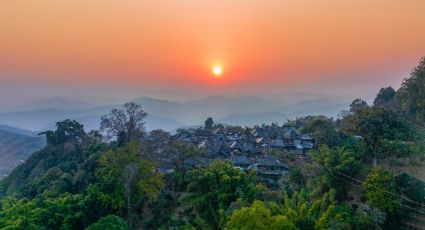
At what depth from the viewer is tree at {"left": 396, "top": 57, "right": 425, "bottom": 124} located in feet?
107

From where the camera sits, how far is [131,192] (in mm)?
24406

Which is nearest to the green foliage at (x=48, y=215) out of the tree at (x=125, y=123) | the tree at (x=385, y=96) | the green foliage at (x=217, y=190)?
the green foliage at (x=217, y=190)

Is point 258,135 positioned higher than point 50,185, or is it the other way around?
point 258,135

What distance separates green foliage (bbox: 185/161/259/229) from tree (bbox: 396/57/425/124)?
21.1 meters

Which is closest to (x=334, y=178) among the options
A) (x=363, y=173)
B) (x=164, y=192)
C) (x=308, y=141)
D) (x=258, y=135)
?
(x=363, y=173)

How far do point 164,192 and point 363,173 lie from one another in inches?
605

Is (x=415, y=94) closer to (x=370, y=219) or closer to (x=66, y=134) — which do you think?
(x=370, y=219)

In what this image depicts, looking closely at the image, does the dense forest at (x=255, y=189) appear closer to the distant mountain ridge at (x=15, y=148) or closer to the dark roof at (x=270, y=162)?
the dark roof at (x=270, y=162)

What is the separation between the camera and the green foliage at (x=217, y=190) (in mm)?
21130

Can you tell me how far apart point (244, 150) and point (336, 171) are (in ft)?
67.4

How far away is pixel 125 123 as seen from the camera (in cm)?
3588

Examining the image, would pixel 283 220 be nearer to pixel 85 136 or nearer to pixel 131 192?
pixel 131 192

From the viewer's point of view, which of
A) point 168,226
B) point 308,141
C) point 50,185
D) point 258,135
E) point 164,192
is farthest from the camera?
point 258,135

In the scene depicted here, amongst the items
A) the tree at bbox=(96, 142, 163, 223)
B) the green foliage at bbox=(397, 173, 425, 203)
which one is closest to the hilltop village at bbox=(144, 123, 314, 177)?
the tree at bbox=(96, 142, 163, 223)
